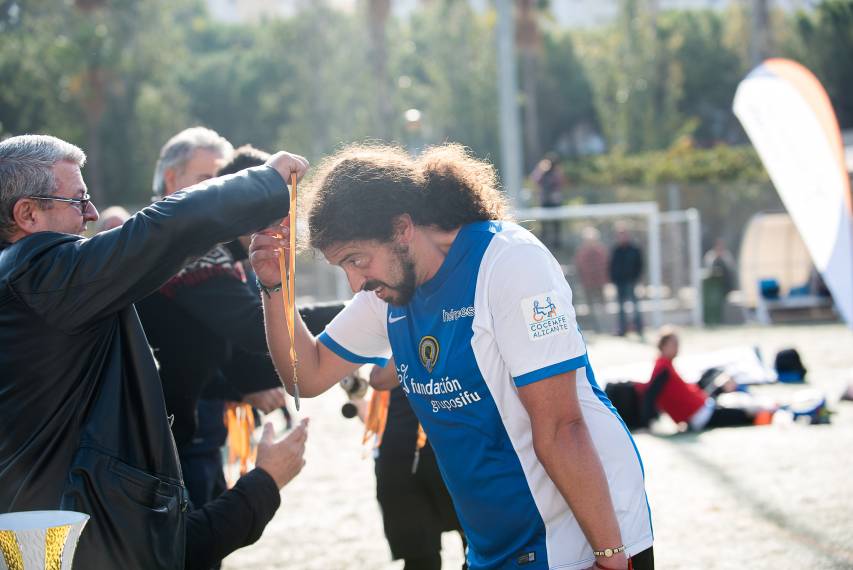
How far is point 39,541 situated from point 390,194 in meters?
1.14

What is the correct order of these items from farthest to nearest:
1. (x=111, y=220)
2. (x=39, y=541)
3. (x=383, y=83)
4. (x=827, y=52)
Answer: (x=827, y=52)
(x=383, y=83)
(x=111, y=220)
(x=39, y=541)

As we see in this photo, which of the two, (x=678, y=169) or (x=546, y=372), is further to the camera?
(x=678, y=169)

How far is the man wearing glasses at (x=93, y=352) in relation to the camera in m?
2.25

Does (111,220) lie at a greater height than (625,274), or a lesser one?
greater

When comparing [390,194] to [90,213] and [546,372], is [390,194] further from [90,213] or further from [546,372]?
[90,213]

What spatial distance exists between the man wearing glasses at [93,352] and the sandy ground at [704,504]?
3.55 m

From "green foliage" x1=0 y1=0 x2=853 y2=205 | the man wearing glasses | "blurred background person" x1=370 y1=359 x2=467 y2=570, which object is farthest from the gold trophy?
"green foliage" x1=0 y1=0 x2=853 y2=205

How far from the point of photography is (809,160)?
8.13 m

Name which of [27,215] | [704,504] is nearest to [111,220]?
[27,215]

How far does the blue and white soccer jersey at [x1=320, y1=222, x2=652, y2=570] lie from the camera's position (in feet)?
7.92

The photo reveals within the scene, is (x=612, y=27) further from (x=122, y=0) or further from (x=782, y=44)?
(x=122, y=0)

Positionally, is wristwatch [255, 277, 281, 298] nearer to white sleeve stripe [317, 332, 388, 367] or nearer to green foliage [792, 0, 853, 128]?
white sleeve stripe [317, 332, 388, 367]

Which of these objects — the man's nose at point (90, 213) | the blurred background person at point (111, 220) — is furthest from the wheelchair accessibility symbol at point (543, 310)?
the man's nose at point (90, 213)

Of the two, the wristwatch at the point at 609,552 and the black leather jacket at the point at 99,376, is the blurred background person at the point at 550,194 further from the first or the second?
the black leather jacket at the point at 99,376
